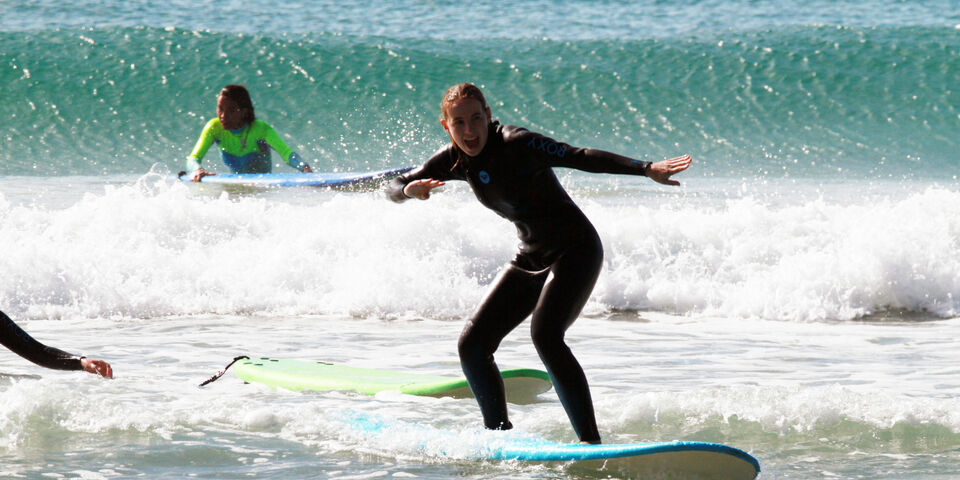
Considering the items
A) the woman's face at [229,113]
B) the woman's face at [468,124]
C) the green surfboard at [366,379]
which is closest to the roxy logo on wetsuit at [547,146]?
the woman's face at [468,124]

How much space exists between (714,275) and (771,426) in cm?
407

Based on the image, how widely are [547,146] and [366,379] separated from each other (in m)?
2.13

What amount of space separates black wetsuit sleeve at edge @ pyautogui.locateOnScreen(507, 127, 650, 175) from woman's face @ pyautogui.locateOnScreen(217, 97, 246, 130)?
7.83 metres

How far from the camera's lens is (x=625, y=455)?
3900 millimetres

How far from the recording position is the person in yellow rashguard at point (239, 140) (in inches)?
448

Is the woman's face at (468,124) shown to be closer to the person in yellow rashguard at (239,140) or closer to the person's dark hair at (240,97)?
the person in yellow rashguard at (239,140)

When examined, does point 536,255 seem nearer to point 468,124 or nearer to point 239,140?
point 468,124

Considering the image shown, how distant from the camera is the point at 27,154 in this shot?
Result: 15117mm

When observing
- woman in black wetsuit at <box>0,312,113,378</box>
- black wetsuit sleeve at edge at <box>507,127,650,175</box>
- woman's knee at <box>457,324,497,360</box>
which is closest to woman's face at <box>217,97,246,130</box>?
woman in black wetsuit at <box>0,312,113,378</box>

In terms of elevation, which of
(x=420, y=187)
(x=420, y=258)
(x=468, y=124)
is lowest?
(x=420, y=258)

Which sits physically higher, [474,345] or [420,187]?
[420,187]

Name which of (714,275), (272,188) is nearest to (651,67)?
(272,188)

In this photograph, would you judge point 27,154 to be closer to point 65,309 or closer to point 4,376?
point 65,309

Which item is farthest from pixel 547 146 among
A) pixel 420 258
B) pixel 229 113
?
pixel 229 113
